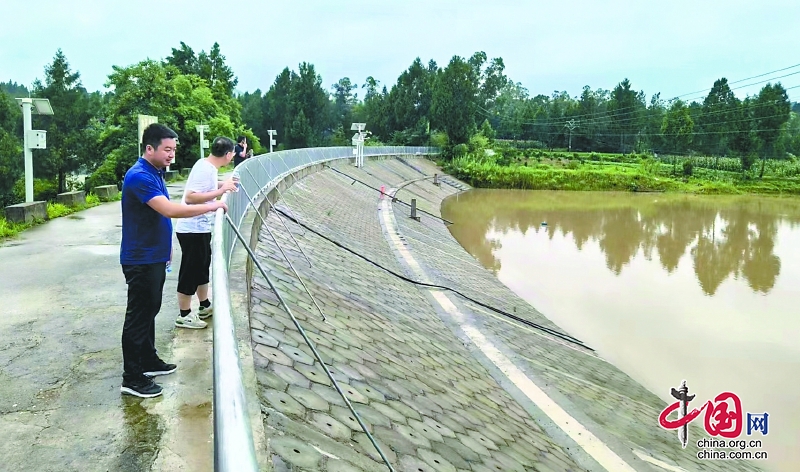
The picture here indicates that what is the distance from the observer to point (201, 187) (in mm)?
5180

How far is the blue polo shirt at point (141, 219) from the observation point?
3713mm

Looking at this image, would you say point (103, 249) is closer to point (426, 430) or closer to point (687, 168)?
point (426, 430)

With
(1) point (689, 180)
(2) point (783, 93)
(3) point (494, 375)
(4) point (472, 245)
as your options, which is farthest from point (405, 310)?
(2) point (783, 93)

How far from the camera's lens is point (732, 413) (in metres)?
9.91

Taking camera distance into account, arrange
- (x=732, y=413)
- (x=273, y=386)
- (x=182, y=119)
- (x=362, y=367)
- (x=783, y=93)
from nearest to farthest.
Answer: (x=273, y=386)
(x=362, y=367)
(x=732, y=413)
(x=182, y=119)
(x=783, y=93)

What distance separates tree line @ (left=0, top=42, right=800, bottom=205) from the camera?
29.6m

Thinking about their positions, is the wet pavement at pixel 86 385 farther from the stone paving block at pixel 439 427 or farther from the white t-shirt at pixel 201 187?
the stone paving block at pixel 439 427

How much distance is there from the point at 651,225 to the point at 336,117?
175 feet

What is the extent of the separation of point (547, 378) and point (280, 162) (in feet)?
32.9

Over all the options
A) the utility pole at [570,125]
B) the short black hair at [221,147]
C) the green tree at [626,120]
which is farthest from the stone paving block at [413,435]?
the green tree at [626,120]

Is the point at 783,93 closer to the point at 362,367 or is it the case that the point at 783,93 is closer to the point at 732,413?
the point at 732,413

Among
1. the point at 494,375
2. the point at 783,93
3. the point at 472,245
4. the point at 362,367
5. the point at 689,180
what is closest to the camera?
the point at 362,367

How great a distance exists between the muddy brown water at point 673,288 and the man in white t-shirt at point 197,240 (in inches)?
268
